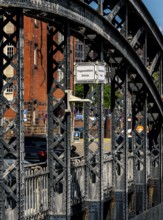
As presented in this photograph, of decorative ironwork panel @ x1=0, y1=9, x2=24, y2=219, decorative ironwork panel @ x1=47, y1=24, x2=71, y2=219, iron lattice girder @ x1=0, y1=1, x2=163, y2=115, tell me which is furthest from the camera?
decorative ironwork panel @ x1=47, y1=24, x2=71, y2=219

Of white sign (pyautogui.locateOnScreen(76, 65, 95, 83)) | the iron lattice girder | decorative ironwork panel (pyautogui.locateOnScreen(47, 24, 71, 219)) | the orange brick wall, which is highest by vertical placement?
the orange brick wall

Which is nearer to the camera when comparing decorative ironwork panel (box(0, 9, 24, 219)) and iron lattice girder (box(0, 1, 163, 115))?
decorative ironwork panel (box(0, 9, 24, 219))

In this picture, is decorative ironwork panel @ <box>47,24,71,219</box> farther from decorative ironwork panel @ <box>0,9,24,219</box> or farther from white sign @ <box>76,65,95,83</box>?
decorative ironwork panel @ <box>0,9,24,219</box>

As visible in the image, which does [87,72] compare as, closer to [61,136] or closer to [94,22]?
[94,22]

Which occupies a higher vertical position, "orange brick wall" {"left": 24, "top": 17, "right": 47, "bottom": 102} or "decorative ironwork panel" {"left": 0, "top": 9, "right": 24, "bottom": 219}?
"orange brick wall" {"left": 24, "top": 17, "right": 47, "bottom": 102}

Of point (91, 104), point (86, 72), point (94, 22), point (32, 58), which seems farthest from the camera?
point (32, 58)

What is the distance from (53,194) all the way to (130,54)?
17.7ft

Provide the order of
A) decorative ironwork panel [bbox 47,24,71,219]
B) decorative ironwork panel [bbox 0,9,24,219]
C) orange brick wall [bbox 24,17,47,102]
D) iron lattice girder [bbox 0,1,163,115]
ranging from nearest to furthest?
decorative ironwork panel [bbox 0,9,24,219]
iron lattice girder [bbox 0,1,163,115]
decorative ironwork panel [bbox 47,24,71,219]
orange brick wall [bbox 24,17,47,102]

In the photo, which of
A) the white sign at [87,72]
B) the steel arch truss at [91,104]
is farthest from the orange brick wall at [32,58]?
the white sign at [87,72]

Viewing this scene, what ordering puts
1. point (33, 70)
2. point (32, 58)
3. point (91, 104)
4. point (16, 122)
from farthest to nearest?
point (33, 70), point (32, 58), point (91, 104), point (16, 122)

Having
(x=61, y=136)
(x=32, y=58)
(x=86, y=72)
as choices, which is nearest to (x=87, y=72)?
(x=86, y=72)

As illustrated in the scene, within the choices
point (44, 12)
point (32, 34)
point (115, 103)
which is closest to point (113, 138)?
point (115, 103)

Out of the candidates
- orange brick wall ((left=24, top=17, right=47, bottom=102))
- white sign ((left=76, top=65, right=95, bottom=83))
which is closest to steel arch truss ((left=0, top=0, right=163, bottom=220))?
white sign ((left=76, top=65, right=95, bottom=83))

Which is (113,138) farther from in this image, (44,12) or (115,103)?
(44,12)
